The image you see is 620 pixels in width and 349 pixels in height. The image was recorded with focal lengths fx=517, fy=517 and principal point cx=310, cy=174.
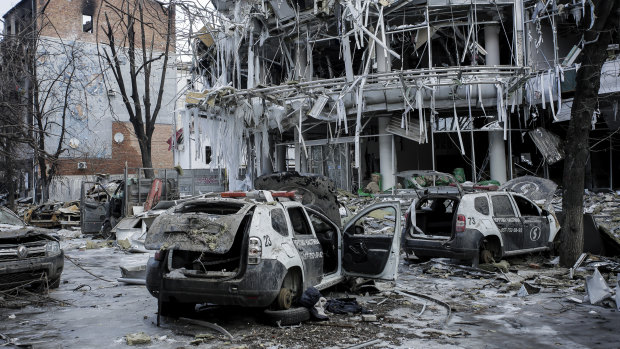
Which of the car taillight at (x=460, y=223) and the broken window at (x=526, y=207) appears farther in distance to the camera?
the broken window at (x=526, y=207)

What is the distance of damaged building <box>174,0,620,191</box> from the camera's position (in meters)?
18.8

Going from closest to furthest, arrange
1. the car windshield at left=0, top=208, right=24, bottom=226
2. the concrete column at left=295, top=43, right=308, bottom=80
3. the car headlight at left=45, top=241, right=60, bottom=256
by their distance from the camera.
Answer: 1. the car headlight at left=45, top=241, right=60, bottom=256
2. the car windshield at left=0, top=208, right=24, bottom=226
3. the concrete column at left=295, top=43, right=308, bottom=80

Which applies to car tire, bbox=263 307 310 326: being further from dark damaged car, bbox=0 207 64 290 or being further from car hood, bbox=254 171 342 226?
dark damaged car, bbox=0 207 64 290

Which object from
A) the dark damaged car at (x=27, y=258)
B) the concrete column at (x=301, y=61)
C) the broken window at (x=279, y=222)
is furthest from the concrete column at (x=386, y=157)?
the broken window at (x=279, y=222)

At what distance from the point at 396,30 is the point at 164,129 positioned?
2764cm

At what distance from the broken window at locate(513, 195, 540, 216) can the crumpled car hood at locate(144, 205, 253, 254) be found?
7.82 m

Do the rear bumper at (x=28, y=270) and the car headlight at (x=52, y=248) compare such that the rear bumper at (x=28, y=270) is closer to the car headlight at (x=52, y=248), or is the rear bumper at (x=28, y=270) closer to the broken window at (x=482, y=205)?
the car headlight at (x=52, y=248)

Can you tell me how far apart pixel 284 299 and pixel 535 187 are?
11.9 meters

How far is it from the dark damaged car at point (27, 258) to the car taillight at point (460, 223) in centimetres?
744

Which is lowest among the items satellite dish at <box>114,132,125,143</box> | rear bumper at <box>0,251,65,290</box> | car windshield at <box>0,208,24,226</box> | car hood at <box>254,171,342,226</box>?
rear bumper at <box>0,251,65,290</box>

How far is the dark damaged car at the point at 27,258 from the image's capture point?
7.91 m

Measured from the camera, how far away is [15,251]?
805 centimetres

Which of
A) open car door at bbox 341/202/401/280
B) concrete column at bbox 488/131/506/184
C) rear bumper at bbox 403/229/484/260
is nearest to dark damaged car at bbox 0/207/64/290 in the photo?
open car door at bbox 341/202/401/280

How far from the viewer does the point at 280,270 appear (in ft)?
20.9
